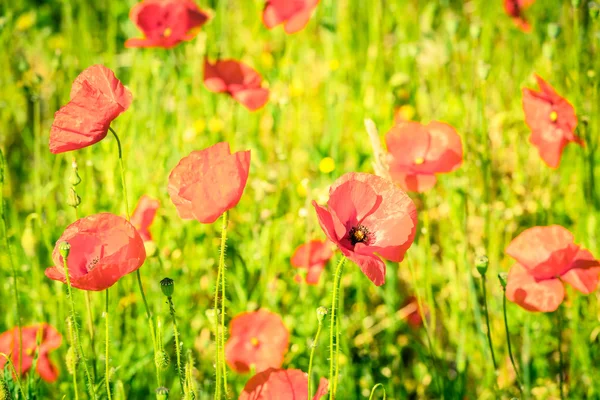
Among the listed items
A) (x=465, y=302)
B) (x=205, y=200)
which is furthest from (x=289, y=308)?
(x=205, y=200)

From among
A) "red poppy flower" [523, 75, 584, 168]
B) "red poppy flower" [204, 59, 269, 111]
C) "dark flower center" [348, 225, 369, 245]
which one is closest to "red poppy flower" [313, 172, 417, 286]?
"dark flower center" [348, 225, 369, 245]

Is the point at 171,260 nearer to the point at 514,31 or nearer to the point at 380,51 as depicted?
the point at 380,51

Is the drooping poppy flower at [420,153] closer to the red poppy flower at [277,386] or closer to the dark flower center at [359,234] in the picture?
the dark flower center at [359,234]

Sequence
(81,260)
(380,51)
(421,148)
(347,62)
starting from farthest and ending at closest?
1. (347,62)
2. (380,51)
3. (421,148)
4. (81,260)

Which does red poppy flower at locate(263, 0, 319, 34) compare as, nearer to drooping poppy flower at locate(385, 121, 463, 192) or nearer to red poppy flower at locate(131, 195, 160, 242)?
drooping poppy flower at locate(385, 121, 463, 192)

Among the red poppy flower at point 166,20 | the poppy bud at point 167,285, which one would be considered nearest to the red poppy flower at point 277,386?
the poppy bud at point 167,285

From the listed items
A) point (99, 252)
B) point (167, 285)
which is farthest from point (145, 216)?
point (167, 285)
